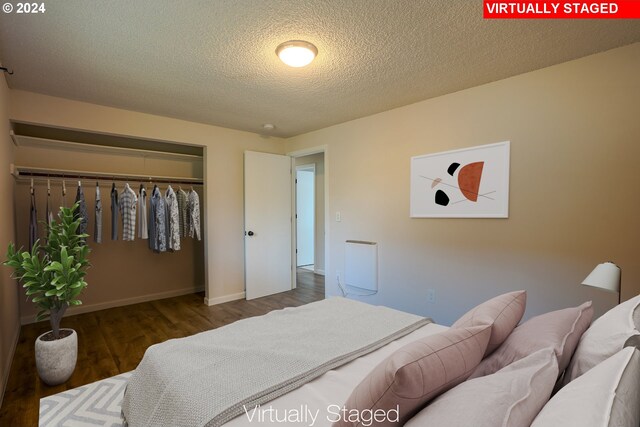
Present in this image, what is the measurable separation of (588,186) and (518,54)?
1068mm

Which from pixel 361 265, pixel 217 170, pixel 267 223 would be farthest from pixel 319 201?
pixel 361 265

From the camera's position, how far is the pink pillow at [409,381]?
0.78 meters

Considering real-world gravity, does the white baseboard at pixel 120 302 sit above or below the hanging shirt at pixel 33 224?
below

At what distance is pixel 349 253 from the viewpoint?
367 centimetres

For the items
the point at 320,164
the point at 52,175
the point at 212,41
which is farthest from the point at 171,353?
the point at 320,164

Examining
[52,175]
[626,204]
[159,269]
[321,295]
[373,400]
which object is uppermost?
[52,175]

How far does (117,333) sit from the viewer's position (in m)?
3.01

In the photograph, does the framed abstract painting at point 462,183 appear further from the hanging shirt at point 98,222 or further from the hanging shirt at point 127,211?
the hanging shirt at point 98,222

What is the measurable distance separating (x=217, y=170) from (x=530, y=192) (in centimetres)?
346

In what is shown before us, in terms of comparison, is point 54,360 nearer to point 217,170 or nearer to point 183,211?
point 183,211

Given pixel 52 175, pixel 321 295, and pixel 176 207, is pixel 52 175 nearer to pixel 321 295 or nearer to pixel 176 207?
pixel 176 207

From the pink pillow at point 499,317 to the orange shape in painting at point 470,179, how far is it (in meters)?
1.47

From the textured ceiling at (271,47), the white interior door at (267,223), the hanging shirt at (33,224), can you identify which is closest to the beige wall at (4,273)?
the textured ceiling at (271,47)

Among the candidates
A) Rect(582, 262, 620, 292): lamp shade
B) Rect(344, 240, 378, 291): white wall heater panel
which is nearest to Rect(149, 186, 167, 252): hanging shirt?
Rect(344, 240, 378, 291): white wall heater panel
